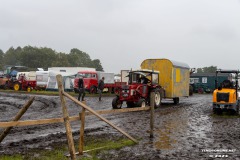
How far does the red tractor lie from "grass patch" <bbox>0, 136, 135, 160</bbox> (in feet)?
28.3

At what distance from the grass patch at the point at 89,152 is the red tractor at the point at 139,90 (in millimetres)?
8631

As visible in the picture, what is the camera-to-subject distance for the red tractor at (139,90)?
18.2 meters

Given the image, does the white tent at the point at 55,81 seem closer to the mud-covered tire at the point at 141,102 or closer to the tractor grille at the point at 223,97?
the mud-covered tire at the point at 141,102

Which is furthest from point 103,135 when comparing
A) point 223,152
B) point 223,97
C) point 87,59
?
point 87,59

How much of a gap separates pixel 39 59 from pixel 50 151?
4207 inches

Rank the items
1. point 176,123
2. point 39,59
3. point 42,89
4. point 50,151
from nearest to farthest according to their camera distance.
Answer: point 50,151, point 176,123, point 42,89, point 39,59

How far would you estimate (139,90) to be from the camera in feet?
59.9

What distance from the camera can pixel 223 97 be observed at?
1587 centimetres

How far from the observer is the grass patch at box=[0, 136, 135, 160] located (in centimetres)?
686

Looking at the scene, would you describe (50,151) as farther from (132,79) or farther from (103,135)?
(132,79)

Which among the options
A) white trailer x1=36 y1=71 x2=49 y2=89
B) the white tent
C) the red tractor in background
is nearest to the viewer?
the white tent

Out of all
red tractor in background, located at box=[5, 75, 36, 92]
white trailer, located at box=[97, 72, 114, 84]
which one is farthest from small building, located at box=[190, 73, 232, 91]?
red tractor in background, located at box=[5, 75, 36, 92]

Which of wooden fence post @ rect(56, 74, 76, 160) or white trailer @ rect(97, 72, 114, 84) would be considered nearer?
wooden fence post @ rect(56, 74, 76, 160)

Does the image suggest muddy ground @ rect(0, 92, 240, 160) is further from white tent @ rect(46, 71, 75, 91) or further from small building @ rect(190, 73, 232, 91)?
small building @ rect(190, 73, 232, 91)
